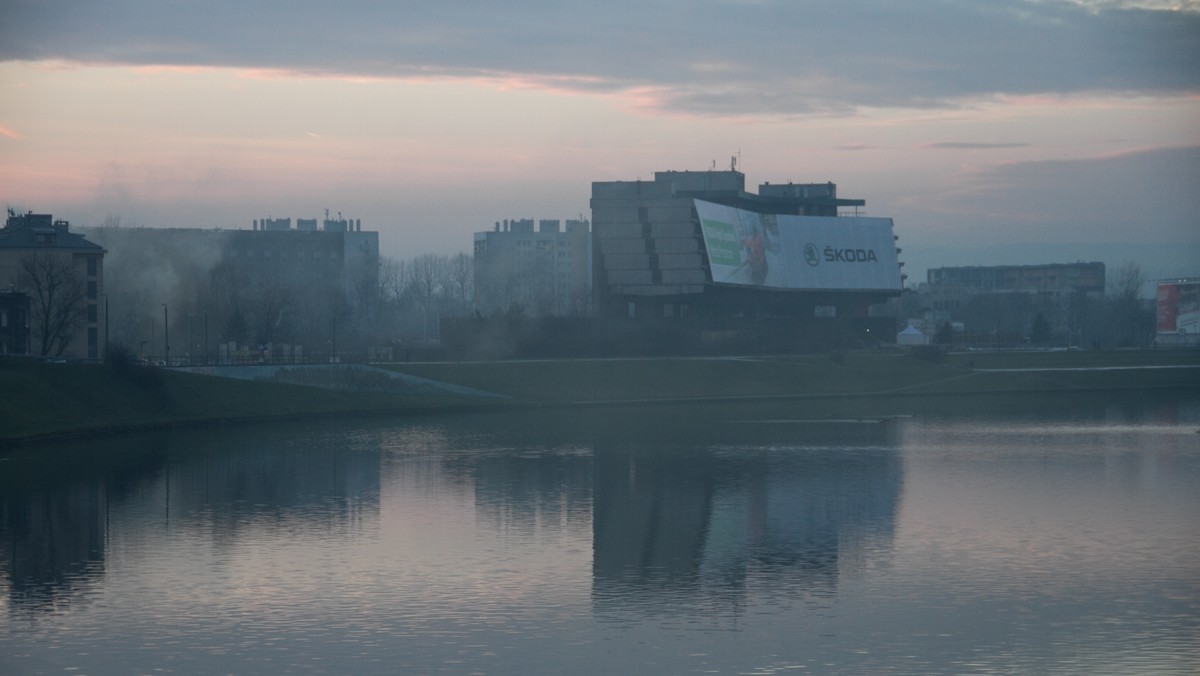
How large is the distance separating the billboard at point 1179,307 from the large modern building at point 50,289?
14222 cm

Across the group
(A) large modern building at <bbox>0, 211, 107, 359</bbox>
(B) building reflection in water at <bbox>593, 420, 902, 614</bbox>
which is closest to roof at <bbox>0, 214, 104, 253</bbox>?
(A) large modern building at <bbox>0, 211, 107, 359</bbox>

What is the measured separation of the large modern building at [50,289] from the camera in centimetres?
9681

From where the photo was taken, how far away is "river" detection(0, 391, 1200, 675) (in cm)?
2422

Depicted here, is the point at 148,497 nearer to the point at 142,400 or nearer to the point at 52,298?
the point at 142,400

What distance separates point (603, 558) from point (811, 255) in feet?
407

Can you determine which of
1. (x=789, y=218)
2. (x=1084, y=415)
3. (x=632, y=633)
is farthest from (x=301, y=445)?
(x=789, y=218)

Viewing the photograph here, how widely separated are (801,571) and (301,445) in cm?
3788

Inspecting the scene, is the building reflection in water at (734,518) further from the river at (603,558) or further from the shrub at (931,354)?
the shrub at (931,354)

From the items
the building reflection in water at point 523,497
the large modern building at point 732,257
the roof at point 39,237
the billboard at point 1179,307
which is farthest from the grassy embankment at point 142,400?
the billboard at point 1179,307

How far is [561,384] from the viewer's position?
332ft

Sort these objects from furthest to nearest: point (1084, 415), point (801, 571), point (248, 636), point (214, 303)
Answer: point (214, 303) → point (1084, 415) → point (801, 571) → point (248, 636)

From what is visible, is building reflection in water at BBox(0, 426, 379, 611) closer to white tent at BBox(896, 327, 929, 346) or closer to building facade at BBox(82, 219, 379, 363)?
building facade at BBox(82, 219, 379, 363)

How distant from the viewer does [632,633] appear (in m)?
25.5

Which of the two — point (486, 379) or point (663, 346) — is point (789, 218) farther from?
point (486, 379)
